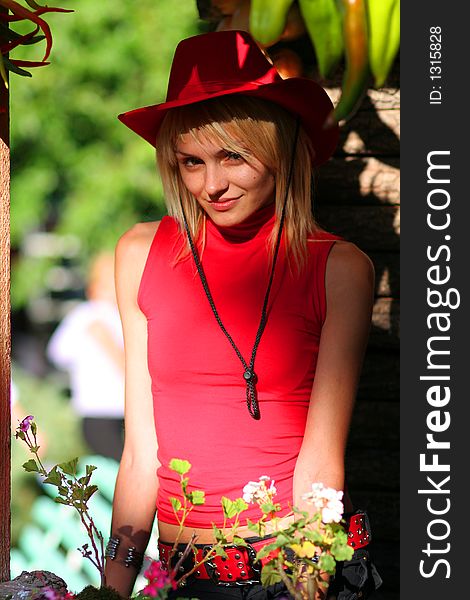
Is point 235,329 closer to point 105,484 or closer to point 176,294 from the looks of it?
point 176,294

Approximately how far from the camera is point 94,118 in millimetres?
4941

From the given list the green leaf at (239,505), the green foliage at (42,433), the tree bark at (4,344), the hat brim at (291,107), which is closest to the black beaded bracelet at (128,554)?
the tree bark at (4,344)

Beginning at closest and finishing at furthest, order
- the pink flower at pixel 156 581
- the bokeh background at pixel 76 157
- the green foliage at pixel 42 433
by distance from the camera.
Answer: the pink flower at pixel 156 581, the green foliage at pixel 42 433, the bokeh background at pixel 76 157

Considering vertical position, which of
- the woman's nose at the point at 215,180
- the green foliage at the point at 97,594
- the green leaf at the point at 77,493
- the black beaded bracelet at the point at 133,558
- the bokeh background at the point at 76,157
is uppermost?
the bokeh background at the point at 76,157

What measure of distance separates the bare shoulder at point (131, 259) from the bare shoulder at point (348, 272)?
0.33m

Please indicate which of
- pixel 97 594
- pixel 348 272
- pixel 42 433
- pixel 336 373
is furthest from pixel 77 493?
pixel 42 433

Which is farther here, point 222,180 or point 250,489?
point 222,180

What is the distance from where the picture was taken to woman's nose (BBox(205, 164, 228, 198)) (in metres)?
1.53

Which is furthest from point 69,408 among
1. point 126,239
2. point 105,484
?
point 126,239

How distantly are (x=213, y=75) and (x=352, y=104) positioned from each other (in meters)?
0.53

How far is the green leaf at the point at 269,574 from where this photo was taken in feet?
3.75

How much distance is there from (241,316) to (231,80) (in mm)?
371

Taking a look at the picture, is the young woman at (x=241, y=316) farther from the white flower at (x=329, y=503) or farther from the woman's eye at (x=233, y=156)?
the white flower at (x=329, y=503)

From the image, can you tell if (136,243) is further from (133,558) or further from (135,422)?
(133,558)
